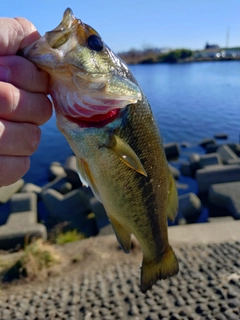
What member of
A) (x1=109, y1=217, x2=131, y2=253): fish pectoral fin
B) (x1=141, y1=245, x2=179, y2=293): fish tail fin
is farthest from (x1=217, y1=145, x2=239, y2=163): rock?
(x1=109, y1=217, x2=131, y2=253): fish pectoral fin

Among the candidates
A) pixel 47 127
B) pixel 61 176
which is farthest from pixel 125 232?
pixel 47 127

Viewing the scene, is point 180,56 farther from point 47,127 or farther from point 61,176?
point 61,176

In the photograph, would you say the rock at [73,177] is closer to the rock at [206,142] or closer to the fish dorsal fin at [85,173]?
the rock at [206,142]

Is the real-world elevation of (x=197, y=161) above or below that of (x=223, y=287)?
below

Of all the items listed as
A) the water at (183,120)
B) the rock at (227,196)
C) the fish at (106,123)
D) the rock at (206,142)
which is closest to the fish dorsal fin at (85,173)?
the fish at (106,123)

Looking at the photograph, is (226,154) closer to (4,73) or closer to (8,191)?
(8,191)

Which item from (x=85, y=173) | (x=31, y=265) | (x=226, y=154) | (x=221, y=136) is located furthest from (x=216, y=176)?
(x=85, y=173)
